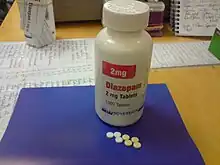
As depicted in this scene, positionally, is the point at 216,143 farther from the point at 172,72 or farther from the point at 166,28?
the point at 166,28

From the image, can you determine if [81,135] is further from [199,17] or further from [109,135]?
[199,17]

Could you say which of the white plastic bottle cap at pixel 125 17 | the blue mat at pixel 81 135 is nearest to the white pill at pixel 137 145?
the blue mat at pixel 81 135

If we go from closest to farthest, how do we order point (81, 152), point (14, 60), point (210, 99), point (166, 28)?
point (81, 152) < point (210, 99) < point (14, 60) < point (166, 28)

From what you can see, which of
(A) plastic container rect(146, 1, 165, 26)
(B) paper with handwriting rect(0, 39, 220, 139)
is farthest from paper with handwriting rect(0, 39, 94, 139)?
(A) plastic container rect(146, 1, 165, 26)

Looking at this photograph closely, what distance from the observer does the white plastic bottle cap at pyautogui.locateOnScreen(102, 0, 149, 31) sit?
0.40m

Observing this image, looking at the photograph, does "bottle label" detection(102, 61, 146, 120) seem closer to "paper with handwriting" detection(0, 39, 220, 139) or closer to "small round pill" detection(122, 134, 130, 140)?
"small round pill" detection(122, 134, 130, 140)

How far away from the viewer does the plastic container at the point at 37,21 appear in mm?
747

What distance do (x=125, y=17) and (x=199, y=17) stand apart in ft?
1.67

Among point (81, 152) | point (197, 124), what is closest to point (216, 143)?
point (197, 124)

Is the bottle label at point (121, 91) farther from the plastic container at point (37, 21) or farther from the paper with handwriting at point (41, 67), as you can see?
the plastic container at point (37, 21)

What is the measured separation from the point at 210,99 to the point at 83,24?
18.6 inches

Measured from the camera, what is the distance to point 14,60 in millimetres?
727

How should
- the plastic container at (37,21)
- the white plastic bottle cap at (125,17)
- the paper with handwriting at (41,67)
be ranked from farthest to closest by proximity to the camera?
1. the plastic container at (37,21)
2. the paper with handwriting at (41,67)
3. the white plastic bottle cap at (125,17)

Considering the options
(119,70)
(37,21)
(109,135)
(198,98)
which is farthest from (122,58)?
(37,21)
